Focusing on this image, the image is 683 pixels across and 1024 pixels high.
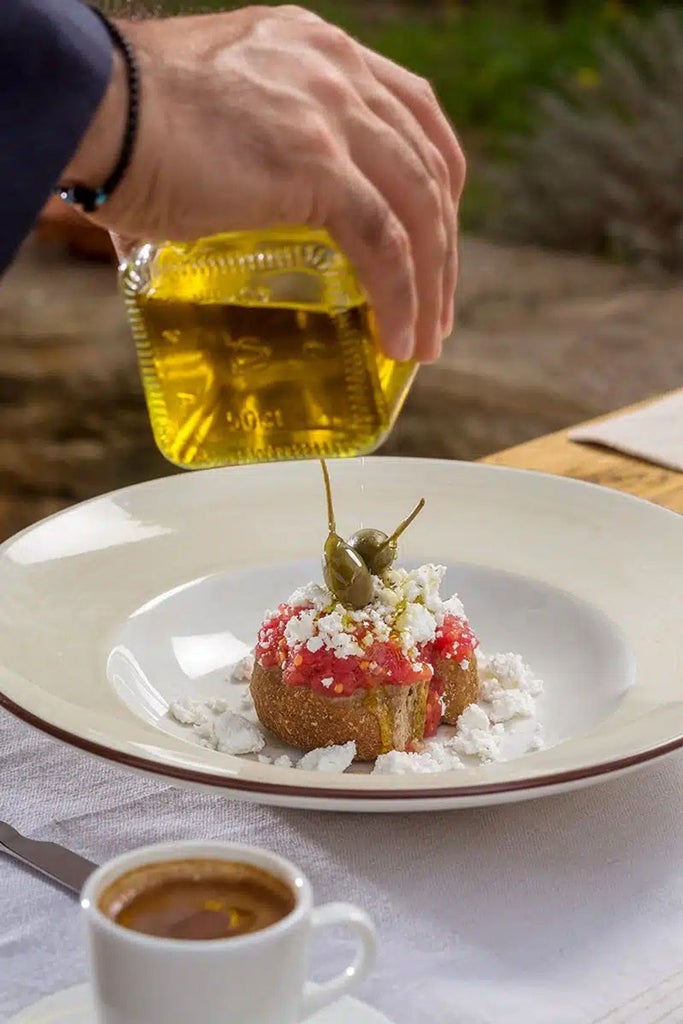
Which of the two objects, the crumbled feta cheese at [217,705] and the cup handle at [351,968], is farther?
the crumbled feta cheese at [217,705]

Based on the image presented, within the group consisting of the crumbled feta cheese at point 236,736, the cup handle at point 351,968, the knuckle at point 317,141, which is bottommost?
the crumbled feta cheese at point 236,736

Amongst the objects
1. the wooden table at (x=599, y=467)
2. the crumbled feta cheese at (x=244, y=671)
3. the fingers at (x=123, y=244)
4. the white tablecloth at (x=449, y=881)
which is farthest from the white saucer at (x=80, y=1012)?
the wooden table at (x=599, y=467)

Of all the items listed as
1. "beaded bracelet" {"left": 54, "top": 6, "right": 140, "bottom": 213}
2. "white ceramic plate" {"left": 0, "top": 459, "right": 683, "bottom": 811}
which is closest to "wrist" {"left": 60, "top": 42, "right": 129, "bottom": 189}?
"beaded bracelet" {"left": 54, "top": 6, "right": 140, "bottom": 213}

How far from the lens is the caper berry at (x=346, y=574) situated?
3.56 ft

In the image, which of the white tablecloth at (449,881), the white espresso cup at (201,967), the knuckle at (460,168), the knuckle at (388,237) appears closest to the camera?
the white espresso cup at (201,967)

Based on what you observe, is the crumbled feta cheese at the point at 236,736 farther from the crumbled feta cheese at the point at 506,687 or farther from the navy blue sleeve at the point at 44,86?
the navy blue sleeve at the point at 44,86

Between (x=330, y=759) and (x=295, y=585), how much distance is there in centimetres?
30

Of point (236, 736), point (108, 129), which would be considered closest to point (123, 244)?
point (108, 129)

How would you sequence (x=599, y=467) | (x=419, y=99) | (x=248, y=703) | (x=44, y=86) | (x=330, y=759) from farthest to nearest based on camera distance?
(x=599, y=467)
(x=248, y=703)
(x=330, y=759)
(x=419, y=99)
(x=44, y=86)

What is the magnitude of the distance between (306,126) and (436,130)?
5.0 inches

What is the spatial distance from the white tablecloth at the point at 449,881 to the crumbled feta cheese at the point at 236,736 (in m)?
0.08

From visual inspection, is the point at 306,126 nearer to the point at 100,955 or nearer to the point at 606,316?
the point at 100,955

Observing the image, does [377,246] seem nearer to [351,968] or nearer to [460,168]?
[460,168]

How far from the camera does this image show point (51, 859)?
88 centimetres
